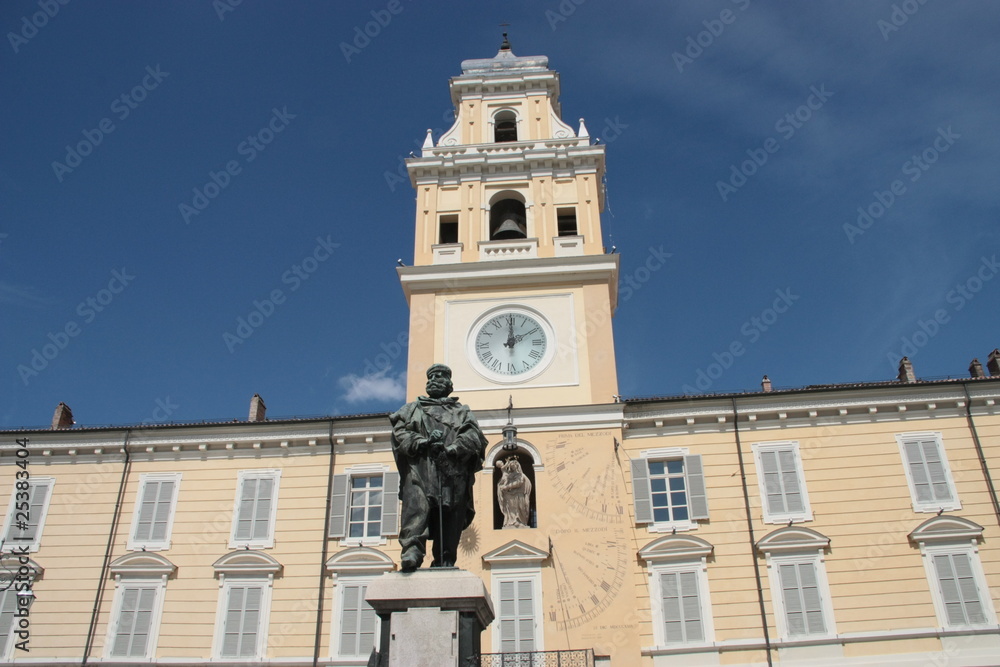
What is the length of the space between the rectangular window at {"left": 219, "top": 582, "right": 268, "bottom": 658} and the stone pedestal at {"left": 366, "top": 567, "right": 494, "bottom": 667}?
15.6 meters

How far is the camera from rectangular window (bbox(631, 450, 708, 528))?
22.6 meters

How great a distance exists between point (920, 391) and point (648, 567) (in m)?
9.10

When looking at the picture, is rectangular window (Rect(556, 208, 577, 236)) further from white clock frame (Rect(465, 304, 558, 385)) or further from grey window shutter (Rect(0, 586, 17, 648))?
grey window shutter (Rect(0, 586, 17, 648))

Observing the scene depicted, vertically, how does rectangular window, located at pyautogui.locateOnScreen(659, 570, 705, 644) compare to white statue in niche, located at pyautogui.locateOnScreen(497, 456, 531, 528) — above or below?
below

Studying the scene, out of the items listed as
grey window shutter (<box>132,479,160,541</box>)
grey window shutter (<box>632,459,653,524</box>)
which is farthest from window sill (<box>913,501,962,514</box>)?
grey window shutter (<box>132,479,160,541</box>)

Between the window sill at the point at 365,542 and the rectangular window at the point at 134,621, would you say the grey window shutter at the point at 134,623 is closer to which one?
the rectangular window at the point at 134,621

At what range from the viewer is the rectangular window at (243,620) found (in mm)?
22016

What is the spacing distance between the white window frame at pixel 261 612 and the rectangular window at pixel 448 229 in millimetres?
11768

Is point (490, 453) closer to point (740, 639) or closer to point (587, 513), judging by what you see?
point (587, 513)

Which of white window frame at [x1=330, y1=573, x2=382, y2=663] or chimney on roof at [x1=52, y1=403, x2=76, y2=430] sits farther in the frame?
chimney on roof at [x1=52, y1=403, x2=76, y2=430]

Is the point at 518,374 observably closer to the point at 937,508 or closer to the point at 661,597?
the point at 661,597

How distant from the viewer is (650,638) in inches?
830

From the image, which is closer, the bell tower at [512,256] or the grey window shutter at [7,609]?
the grey window shutter at [7,609]

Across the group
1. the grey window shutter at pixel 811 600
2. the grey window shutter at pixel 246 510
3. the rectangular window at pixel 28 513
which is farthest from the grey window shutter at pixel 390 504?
the grey window shutter at pixel 811 600
